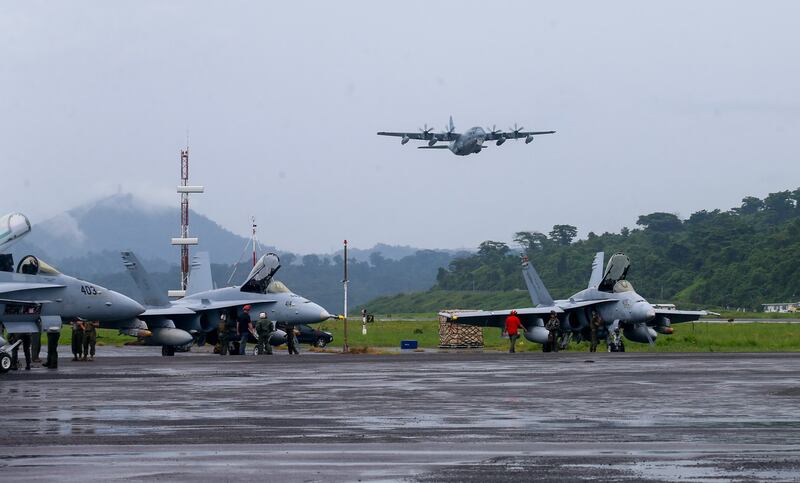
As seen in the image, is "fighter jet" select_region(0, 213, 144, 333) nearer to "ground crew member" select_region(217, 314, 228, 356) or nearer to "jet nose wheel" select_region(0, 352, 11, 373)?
"jet nose wheel" select_region(0, 352, 11, 373)

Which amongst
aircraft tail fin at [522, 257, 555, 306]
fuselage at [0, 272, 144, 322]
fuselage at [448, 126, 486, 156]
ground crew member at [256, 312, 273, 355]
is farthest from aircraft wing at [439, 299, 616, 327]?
fuselage at [448, 126, 486, 156]

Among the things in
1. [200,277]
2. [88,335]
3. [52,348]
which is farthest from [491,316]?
[52,348]

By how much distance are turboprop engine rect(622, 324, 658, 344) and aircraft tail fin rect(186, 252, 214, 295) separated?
49.9 feet

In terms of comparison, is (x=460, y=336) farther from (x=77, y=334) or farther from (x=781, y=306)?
(x=781, y=306)

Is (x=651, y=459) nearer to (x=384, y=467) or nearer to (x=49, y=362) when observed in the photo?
(x=384, y=467)

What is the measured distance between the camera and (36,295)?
87.5ft

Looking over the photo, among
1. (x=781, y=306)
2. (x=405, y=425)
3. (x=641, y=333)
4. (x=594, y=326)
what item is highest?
(x=781, y=306)

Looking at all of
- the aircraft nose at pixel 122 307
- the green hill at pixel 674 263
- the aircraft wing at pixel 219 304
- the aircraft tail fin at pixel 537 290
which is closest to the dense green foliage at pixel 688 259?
the green hill at pixel 674 263

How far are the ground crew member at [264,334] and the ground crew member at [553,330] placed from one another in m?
9.66

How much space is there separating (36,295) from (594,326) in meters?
19.4

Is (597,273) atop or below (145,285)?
atop

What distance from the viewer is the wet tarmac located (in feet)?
30.9

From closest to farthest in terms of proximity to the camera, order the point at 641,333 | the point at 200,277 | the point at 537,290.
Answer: the point at 641,333 < the point at 200,277 < the point at 537,290

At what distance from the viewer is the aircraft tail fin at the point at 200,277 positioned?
44438 millimetres
